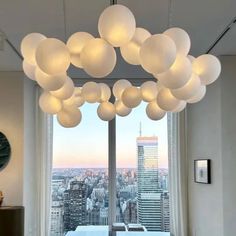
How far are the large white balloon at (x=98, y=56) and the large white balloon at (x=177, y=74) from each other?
0.93 feet

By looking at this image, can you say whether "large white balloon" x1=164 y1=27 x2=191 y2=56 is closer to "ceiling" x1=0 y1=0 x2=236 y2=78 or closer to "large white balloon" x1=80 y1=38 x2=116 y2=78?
"large white balloon" x1=80 y1=38 x2=116 y2=78

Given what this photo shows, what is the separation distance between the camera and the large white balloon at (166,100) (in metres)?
2.22

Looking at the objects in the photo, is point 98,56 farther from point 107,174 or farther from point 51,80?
point 107,174

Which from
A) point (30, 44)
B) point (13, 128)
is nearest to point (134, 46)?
point (30, 44)

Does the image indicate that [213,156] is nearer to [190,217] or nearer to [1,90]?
[190,217]

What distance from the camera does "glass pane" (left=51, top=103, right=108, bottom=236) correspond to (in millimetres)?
5484

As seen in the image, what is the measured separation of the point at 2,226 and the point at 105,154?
1.78 m

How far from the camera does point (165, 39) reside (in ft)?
5.58

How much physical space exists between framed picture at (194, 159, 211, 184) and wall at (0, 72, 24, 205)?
2249 mm

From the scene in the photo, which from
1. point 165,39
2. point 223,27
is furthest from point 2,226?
point 165,39

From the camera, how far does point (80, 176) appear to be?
18.3ft

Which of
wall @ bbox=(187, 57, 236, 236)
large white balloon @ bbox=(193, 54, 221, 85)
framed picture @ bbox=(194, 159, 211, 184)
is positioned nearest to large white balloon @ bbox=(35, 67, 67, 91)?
large white balloon @ bbox=(193, 54, 221, 85)

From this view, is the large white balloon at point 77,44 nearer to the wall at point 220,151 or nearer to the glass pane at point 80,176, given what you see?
the wall at point 220,151

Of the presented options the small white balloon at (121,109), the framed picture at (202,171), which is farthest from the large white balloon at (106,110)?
the framed picture at (202,171)
